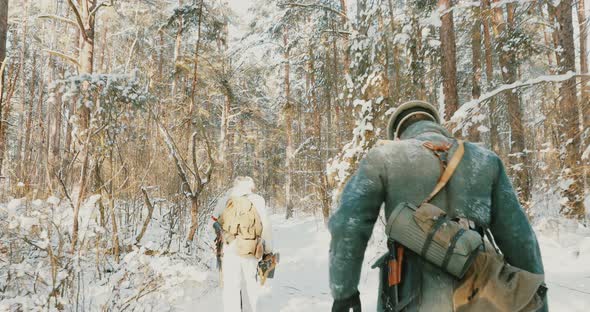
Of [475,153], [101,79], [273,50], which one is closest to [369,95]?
[101,79]

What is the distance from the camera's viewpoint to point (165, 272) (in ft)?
13.2

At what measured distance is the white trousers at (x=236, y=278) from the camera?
4.20 metres

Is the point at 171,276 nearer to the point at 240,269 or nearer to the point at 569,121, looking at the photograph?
the point at 240,269

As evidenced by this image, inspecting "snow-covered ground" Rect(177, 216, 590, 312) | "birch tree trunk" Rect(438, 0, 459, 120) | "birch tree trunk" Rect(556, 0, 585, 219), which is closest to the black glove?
"snow-covered ground" Rect(177, 216, 590, 312)

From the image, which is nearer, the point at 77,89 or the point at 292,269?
the point at 77,89

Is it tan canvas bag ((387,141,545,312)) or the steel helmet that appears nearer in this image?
tan canvas bag ((387,141,545,312))

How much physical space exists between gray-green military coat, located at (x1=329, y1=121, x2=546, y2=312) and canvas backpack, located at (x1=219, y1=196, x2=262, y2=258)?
8.73ft

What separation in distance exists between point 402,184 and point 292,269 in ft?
21.7

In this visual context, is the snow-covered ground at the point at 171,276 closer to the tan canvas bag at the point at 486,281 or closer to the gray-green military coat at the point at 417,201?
the gray-green military coat at the point at 417,201

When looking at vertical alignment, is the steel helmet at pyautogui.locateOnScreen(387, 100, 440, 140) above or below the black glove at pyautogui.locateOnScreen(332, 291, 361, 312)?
above

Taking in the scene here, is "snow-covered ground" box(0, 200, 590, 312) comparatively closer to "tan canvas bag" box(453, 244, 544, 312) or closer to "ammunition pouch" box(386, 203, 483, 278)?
"ammunition pouch" box(386, 203, 483, 278)

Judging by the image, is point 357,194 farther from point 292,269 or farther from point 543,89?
point 292,269

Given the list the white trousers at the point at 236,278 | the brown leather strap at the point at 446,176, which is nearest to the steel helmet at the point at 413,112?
the brown leather strap at the point at 446,176

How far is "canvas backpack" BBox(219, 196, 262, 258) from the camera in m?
4.25
